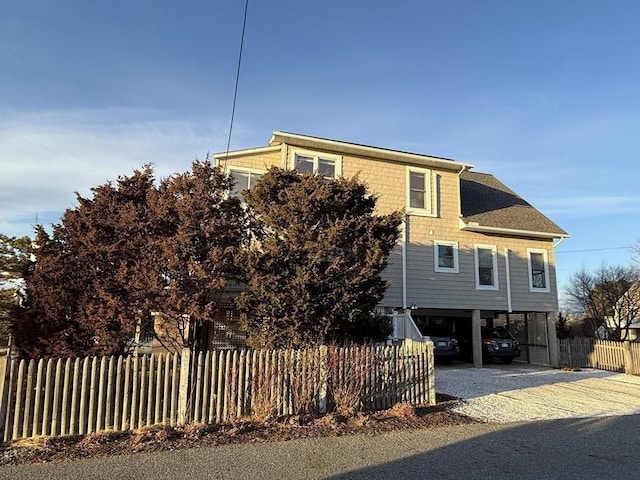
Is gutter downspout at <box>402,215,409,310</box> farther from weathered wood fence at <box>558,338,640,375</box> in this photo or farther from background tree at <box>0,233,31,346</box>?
background tree at <box>0,233,31,346</box>

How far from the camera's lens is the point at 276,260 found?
900cm

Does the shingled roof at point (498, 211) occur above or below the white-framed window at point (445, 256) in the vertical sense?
above

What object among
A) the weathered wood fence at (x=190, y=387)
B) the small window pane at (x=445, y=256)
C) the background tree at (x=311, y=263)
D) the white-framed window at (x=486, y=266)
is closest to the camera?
the weathered wood fence at (x=190, y=387)

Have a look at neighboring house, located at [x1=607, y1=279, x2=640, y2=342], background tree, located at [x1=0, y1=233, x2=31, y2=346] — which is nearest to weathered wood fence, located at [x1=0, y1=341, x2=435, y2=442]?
background tree, located at [x1=0, y1=233, x2=31, y2=346]

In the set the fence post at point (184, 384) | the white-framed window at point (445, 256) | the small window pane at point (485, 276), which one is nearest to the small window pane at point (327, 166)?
the white-framed window at point (445, 256)

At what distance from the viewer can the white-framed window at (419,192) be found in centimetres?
1777

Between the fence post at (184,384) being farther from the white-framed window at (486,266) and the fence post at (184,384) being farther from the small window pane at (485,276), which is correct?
the small window pane at (485,276)

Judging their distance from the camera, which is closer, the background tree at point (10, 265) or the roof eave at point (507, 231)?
the background tree at point (10, 265)

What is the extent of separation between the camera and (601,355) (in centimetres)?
1809

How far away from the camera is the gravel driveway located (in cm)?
909

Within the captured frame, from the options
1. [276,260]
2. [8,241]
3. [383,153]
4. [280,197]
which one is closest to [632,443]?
[276,260]

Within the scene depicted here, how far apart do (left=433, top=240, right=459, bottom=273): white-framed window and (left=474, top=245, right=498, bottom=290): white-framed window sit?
3.07ft

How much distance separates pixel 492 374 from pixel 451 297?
3462 mm

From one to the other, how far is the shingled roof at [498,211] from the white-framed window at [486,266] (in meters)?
0.90
